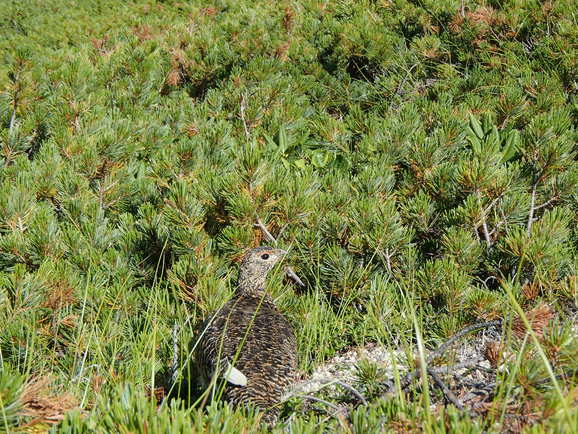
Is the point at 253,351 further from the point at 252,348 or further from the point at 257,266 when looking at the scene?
the point at 257,266

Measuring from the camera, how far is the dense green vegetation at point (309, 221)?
146 cm

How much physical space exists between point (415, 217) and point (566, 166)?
748mm

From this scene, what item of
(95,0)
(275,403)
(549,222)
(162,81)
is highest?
(549,222)

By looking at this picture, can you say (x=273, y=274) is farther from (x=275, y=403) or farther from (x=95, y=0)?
(x=95, y=0)

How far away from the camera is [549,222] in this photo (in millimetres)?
2336

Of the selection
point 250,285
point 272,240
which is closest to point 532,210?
point 272,240

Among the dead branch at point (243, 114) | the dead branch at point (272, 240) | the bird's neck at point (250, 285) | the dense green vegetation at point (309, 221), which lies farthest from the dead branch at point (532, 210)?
the dead branch at point (243, 114)

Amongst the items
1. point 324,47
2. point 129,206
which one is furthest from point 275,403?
point 324,47

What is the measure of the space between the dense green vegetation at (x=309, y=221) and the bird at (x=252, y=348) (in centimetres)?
8

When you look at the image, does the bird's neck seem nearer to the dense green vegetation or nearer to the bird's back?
the dense green vegetation

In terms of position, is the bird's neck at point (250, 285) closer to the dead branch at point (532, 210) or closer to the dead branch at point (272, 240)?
the dead branch at point (272, 240)

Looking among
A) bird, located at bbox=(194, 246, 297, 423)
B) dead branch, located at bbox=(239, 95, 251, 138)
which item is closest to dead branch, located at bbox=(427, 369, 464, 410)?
bird, located at bbox=(194, 246, 297, 423)

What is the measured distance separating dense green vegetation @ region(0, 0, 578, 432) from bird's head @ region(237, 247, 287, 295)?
0.20ft

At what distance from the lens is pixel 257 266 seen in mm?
2588
